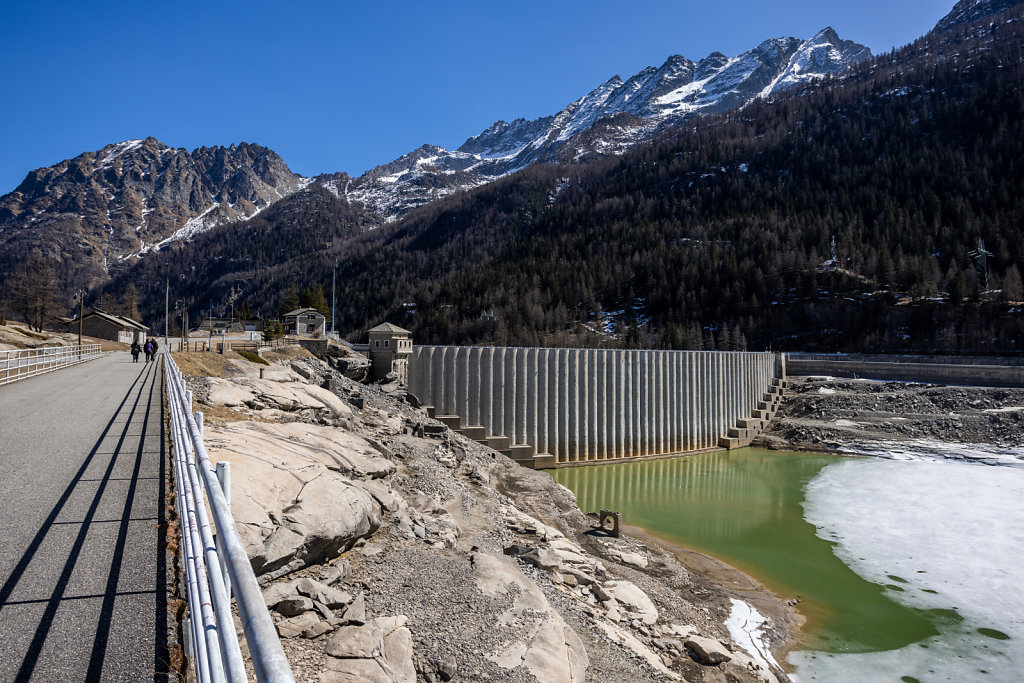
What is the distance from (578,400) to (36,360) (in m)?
31.3

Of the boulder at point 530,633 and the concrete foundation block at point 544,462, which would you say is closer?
the boulder at point 530,633

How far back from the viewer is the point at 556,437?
130 feet

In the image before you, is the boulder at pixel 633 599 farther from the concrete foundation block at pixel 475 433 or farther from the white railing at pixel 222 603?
the concrete foundation block at pixel 475 433

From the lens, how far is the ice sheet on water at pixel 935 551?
1509 centimetres

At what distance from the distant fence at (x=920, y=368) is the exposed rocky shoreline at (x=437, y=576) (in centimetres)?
4842

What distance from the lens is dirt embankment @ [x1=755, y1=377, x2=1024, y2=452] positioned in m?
45.3

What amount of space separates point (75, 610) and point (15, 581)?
1028mm

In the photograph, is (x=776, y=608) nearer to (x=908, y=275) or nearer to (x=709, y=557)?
(x=709, y=557)

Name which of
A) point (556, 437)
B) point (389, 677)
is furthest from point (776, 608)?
point (556, 437)

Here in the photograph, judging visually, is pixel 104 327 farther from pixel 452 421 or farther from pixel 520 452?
pixel 520 452

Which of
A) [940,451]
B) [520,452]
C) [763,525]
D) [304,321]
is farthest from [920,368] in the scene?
[304,321]

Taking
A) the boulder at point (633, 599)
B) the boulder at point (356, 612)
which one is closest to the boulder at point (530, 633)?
the boulder at point (356, 612)

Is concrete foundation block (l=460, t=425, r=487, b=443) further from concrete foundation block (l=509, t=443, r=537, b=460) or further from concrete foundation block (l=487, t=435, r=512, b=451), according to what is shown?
concrete foundation block (l=509, t=443, r=537, b=460)

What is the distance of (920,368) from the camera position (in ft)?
184
